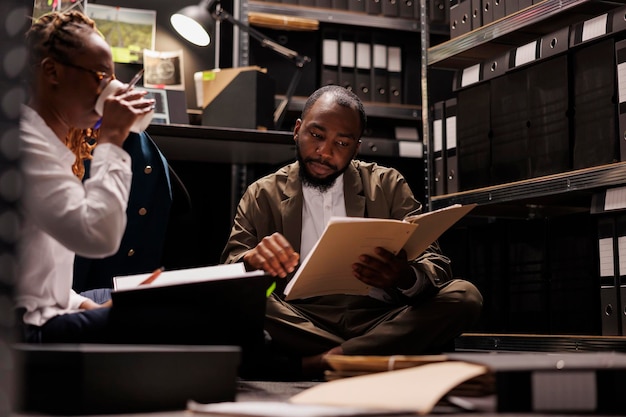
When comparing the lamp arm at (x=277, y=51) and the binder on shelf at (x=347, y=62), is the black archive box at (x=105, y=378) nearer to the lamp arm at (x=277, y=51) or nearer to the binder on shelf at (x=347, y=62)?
the lamp arm at (x=277, y=51)

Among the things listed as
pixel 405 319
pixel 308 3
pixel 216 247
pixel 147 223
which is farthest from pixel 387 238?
pixel 308 3

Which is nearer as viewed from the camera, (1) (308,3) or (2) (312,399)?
(2) (312,399)

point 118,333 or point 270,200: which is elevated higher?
point 270,200

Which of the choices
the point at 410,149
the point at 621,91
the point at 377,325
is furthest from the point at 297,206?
the point at 410,149

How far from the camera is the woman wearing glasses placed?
3.98 ft

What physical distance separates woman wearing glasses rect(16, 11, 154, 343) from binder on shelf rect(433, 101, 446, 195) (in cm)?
194

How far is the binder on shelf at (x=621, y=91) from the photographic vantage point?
2.36 m

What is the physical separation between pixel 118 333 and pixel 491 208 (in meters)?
1.96

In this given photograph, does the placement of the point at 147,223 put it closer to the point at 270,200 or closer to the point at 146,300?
the point at 270,200

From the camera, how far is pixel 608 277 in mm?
2424

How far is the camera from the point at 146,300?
132cm

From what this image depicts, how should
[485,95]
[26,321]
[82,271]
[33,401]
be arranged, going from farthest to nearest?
[485,95] < [82,271] < [26,321] < [33,401]

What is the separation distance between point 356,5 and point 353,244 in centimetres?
218

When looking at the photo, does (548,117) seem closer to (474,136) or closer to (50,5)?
(474,136)
